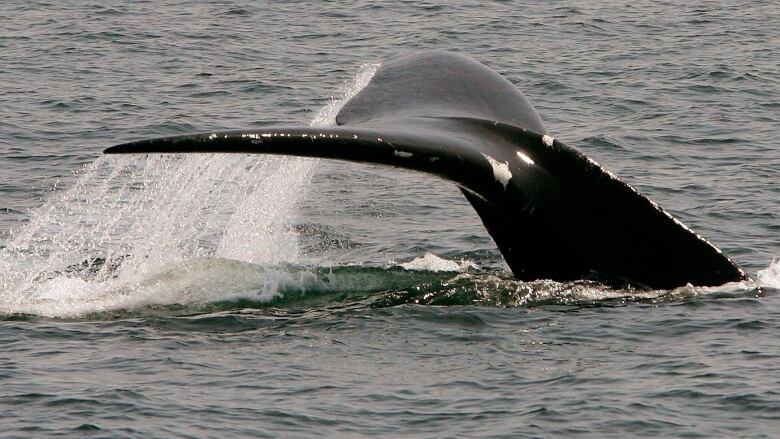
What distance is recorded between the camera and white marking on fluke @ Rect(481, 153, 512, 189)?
9.95 meters

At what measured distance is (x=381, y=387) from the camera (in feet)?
33.2

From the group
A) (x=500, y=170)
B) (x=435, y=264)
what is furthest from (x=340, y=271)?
(x=500, y=170)

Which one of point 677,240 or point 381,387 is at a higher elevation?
point 677,240

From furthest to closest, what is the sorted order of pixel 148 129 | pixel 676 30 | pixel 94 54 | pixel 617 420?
1. pixel 676 30
2. pixel 94 54
3. pixel 148 129
4. pixel 617 420

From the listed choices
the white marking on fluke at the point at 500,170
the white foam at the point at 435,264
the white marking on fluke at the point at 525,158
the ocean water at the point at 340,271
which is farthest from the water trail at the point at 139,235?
the white marking on fluke at the point at 525,158

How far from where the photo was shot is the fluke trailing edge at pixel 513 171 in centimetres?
951

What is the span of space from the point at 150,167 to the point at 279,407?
432 inches

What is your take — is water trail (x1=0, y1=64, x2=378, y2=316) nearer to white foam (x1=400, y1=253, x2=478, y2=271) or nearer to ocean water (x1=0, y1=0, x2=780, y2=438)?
ocean water (x1=0, y1=0, x2=780, y2=438)

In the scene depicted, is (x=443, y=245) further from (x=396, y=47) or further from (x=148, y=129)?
(x=396, y=47)

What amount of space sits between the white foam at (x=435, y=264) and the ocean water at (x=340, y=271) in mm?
70

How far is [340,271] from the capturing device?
13328 mm

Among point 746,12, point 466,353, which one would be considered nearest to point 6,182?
point 466,353

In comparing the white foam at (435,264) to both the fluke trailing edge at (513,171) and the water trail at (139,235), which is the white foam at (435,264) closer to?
the water trail at (139,235)

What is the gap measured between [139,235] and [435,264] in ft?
11.9
